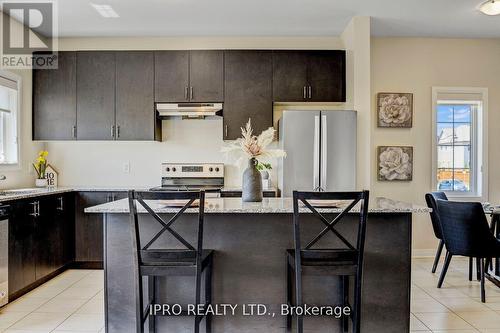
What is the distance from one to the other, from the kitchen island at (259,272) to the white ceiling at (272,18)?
232cm

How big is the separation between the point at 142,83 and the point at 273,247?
9.74 ft

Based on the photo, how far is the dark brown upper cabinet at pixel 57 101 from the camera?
4551mm

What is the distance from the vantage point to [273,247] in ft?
8.00

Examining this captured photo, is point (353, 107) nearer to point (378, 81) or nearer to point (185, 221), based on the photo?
point (378, 81)

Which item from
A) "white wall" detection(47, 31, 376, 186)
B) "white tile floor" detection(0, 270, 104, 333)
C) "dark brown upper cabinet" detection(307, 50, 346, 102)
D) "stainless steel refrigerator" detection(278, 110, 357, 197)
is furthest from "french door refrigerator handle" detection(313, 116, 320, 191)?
"white tile floor" detection(0, 270, 104, 333)

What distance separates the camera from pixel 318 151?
390 centimetres

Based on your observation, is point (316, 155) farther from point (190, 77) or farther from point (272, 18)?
point (190, 77)

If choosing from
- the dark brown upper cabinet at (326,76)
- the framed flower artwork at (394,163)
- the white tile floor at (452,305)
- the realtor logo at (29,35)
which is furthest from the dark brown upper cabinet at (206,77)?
the white tile floor at (452,305)

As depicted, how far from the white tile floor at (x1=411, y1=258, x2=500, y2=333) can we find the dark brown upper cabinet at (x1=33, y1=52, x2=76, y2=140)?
414 cm

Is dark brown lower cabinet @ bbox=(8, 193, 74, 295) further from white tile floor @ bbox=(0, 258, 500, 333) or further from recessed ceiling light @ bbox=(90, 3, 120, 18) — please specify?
recessed ceiling light @ bbox=(90, 3, 120, 18)

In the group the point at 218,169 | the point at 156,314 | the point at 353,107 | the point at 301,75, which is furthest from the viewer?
the point at 218,169

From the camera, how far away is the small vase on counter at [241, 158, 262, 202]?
8.86 feet

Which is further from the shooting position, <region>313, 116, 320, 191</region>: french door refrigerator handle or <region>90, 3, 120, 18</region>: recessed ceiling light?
<region>313, 116, 320, 191</region>: french door refrigerator handle

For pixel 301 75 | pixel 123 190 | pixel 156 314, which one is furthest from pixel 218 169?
pixel 156 314
